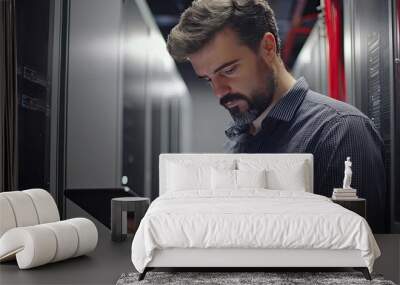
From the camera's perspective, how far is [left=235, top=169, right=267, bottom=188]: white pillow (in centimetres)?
491

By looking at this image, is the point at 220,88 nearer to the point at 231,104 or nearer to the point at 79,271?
the point at 231,104

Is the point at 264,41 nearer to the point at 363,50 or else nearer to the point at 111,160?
the point at 363,50

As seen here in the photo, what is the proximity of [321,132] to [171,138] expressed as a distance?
5.24ft

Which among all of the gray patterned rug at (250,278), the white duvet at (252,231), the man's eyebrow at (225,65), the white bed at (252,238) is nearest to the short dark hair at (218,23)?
the man's eyebrow at (225,65)

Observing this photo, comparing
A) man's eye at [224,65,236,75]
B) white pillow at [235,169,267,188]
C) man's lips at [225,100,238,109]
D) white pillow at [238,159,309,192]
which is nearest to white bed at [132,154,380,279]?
white pillow at [235,169,267,188]

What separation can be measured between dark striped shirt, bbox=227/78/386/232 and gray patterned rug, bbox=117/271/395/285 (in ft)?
6.20

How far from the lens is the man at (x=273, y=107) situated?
541 centimetres

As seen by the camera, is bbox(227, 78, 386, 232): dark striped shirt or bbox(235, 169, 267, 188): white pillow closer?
bbox(235, 169, 267, 188): white pillow

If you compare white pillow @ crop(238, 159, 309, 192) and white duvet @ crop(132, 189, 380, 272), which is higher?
white pillow @ crop(238, 159, 309, 192)

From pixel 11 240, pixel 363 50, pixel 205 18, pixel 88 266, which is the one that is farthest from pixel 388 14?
pixel 11 240

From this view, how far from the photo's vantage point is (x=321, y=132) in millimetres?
5387

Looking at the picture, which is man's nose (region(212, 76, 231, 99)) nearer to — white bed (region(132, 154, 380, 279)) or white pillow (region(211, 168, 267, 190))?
white pillow (region(211, 168, 267, 190))

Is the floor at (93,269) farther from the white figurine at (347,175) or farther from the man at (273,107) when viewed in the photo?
the man at (273,107)

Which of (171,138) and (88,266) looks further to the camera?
(171,138)
